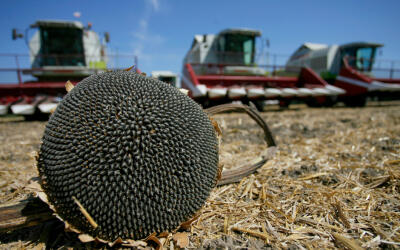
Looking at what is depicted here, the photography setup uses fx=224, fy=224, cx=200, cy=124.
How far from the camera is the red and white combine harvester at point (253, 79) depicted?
929cm

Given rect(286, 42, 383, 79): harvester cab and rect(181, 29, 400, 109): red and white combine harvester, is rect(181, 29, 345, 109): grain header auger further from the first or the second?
rect(286, 42, 383, 79): harvester cab

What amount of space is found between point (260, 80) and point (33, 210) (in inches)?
429

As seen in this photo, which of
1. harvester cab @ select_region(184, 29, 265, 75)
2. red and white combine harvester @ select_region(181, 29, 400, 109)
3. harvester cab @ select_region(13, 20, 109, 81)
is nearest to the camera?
red and white combine harvester @ select_region(181, 29, 400, 109)

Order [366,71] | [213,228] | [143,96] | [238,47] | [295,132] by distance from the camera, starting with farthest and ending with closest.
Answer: [366,71] < [238,47] < [295,132] < [213,228] < [143,96]

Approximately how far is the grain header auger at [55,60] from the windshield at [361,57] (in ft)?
51.3

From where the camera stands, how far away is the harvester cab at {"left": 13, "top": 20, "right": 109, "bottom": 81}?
1062 centimetres

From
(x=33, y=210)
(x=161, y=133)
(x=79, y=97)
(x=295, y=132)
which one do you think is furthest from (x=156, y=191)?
(x=295, y=132)

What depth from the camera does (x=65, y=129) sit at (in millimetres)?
1363

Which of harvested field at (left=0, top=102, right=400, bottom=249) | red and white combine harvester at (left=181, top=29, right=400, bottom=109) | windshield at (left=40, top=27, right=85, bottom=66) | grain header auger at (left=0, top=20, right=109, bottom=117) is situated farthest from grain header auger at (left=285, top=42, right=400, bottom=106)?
windshield at (left=40, top=27, right=85, bottom=66)

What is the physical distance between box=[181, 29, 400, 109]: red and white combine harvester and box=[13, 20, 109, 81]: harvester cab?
5255 millimetres

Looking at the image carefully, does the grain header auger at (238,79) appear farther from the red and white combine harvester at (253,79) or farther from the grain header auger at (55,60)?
the grain header auger at (55,60)

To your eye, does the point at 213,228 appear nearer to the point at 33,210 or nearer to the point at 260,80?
the point at 33,210

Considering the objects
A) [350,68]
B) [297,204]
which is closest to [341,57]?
[350,68]

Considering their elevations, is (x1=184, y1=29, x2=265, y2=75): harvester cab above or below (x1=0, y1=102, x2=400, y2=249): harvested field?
above
